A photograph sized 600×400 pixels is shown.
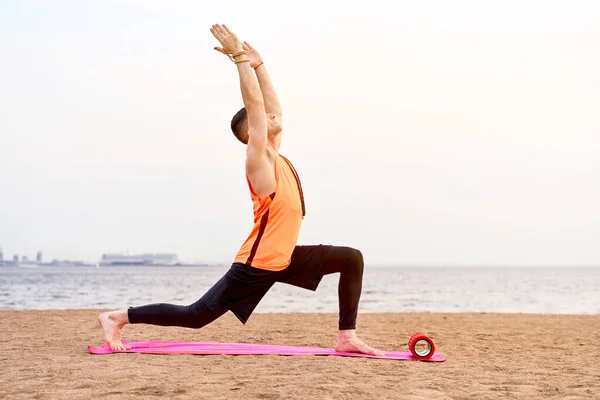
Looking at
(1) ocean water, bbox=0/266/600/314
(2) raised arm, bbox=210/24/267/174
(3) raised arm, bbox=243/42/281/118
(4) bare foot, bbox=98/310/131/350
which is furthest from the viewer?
(1) ocean water, bbox=0/266/600/314

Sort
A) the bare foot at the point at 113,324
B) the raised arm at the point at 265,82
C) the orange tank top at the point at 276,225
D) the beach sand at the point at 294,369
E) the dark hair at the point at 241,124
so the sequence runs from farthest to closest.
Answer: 1. the bare foot at the point at 113,324
2. the raised arm at the point at 265,82
3. the dark hair at the point at 241,124
4. the orange tank top at the point at 276,225
5. the beach sand at the point at 294,369

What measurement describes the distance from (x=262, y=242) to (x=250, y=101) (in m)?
1.02

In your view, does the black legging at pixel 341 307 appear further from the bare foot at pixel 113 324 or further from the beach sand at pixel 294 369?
the beach sand at pixel 294 369

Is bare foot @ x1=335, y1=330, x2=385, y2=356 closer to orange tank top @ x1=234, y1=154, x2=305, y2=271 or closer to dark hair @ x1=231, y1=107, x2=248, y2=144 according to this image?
orange tank top @ x1=234, y1=154, x2=305, y2=271

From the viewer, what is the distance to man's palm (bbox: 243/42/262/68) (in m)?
5.04

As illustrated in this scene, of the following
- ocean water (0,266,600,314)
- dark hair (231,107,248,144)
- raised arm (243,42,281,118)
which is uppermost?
raised arm (243,42,281,118)

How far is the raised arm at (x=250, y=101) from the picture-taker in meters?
4.42

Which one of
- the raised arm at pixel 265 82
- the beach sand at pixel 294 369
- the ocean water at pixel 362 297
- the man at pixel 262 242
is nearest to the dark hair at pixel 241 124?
the man at pixel 262 242

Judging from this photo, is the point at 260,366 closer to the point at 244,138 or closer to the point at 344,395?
the point at 344,395

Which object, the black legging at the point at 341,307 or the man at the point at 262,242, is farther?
the black legging at the point at 341,307

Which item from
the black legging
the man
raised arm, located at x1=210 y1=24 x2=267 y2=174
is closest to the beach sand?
the black legging

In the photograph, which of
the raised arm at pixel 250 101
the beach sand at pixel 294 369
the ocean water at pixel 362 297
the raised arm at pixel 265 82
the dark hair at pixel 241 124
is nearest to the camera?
the beach sand at pixel 294 369

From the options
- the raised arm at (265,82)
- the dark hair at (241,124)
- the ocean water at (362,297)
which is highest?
the raised arm at (265,82)

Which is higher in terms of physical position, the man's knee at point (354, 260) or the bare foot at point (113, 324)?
the man's knee at point (354, 260)
